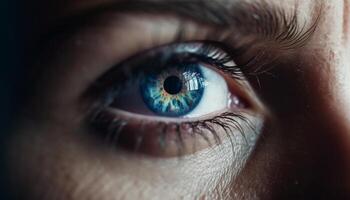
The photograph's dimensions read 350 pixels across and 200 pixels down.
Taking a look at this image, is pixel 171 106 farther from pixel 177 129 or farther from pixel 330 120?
pixel 330 120

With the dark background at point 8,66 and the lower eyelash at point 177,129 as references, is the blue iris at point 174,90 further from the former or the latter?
the dark background at point 8,66

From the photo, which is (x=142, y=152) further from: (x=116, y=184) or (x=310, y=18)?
(x=310, y=18)

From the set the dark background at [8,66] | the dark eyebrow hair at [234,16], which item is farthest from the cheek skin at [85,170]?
the dark eyebrow hair at [234,16]

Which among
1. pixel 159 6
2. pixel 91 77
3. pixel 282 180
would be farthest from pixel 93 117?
pixel 282 180

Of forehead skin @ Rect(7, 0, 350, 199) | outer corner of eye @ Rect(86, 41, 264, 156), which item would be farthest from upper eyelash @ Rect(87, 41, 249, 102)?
forehead skin @ Rect(7, 0, 350, 199)

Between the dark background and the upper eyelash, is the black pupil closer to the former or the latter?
the upper eyelash

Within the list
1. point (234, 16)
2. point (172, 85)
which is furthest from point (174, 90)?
point (234, 16)

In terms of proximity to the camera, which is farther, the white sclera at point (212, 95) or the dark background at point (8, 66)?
the white sclera at point (212, 95)
